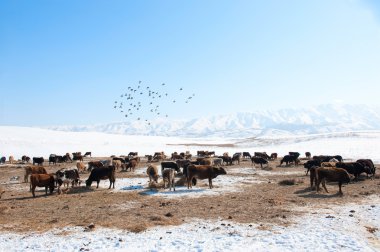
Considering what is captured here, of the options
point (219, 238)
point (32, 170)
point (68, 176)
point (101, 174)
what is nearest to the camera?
point (219, 238)

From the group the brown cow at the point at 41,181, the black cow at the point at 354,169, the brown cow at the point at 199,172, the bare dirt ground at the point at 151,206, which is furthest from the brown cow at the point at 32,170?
the black cow at the point at 354,169

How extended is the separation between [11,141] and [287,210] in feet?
237

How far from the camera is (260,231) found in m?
12.4

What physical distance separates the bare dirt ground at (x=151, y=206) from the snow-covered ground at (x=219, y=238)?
69cm

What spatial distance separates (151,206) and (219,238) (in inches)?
223

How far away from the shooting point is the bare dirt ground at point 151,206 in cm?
1381

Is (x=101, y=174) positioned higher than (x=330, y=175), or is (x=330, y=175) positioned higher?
(x=101, y=174)

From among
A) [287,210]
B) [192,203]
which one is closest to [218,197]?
[192,203]

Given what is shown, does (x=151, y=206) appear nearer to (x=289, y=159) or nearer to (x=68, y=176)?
(x=68, y=176)

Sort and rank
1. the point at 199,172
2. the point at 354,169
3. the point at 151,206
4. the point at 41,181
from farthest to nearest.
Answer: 1. the point at 354,169
2. the point at 199,172
3. the point at 41,181
4. the point at 151,206

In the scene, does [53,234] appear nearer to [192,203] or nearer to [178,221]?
[178,221]

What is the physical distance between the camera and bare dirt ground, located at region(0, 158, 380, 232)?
13.8 meters

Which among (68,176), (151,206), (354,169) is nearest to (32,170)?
(68,176)

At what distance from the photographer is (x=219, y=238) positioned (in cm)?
1173
